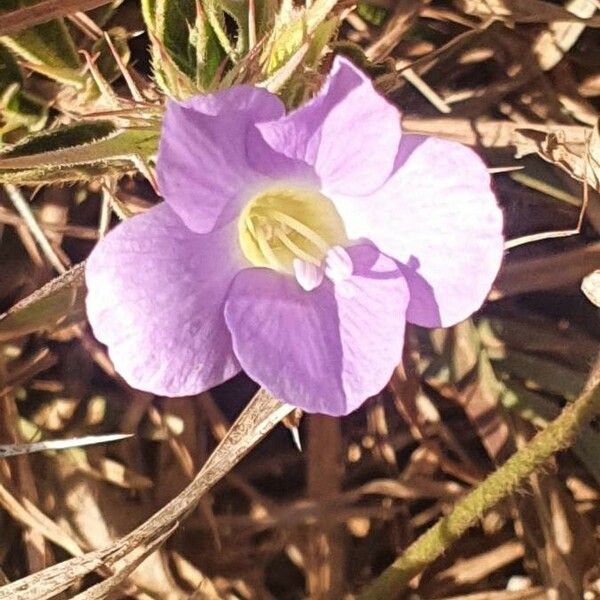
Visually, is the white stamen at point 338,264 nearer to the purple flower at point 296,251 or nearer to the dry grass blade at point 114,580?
the purple flower at point 296,251

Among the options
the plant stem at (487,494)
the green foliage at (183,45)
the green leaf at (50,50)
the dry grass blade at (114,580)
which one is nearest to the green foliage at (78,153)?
the green foliage at (183,45)

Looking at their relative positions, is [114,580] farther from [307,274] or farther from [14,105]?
[14,105]

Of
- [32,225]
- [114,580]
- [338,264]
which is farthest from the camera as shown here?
[32,225]

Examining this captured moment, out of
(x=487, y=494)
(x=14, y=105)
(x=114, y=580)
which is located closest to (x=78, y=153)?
(x=14, y=105)

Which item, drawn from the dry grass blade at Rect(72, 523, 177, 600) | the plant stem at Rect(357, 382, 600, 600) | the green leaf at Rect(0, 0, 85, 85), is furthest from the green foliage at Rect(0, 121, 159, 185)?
the plant stem at Rect(357, 382, 600, 600)

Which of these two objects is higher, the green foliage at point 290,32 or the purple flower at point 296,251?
the green foliage at point 290,32

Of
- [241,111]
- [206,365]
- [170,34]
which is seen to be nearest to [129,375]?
[206,365]
